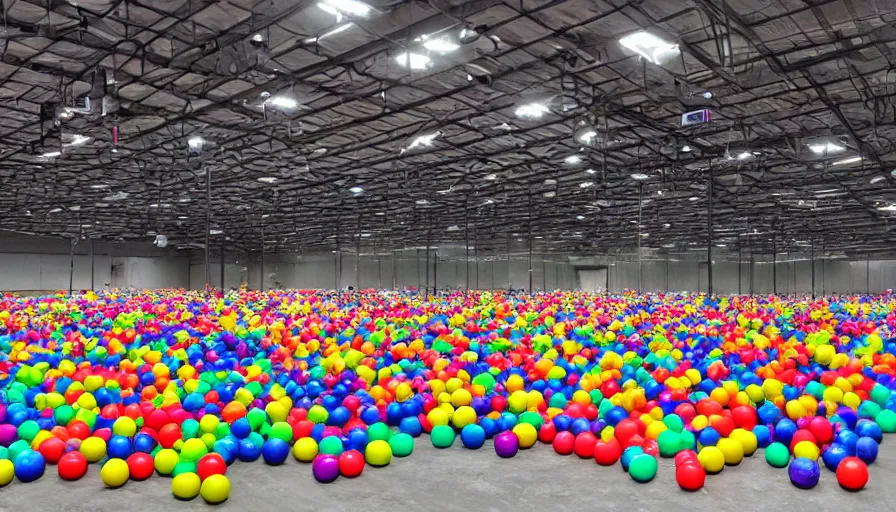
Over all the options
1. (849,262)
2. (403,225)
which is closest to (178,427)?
(403,225)

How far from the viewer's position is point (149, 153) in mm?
16547

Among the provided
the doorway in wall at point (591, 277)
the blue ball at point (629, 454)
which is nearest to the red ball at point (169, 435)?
the blue ball at point (629, 454)

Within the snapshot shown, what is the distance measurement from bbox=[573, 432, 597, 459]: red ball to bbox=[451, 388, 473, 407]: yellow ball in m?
0.91

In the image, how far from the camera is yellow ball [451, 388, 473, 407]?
165 inches

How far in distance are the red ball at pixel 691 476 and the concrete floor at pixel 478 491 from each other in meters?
0.04

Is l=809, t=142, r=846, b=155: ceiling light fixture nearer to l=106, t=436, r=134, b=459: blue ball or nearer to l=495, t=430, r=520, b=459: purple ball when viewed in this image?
l=495, t=430, r=520, b=459: purple ball

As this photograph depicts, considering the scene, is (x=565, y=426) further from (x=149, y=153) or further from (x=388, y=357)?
(x=149, y=153)

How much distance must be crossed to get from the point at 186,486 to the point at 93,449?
89 cm

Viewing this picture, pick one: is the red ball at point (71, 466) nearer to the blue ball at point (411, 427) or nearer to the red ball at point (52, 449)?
the red ball at point (52, 449)

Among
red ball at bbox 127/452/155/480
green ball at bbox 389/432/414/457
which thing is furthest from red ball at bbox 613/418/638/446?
red ball at bbox 127/452/155/480

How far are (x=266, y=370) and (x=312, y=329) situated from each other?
9.71 ft

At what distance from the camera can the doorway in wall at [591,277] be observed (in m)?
39.8

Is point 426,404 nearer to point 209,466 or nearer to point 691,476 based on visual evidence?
point 209,466

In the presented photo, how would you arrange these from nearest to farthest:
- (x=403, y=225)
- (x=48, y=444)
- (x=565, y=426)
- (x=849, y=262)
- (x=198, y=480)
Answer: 1. (x=198, y=480)
2. (x=48, y=444)
3. (x=565, y=426)
4. (x=403, y=225)
5. (x=849, y=262)
